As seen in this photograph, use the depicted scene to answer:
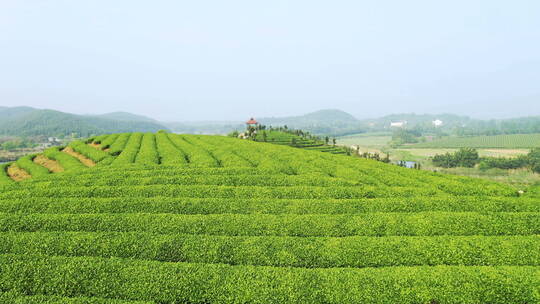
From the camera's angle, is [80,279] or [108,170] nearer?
[80,279]

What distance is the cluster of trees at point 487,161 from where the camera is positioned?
71.3 meters

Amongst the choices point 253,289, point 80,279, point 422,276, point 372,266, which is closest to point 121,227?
point 80,279

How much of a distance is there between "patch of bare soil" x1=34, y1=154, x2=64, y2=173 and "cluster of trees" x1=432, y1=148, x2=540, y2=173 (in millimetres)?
94996

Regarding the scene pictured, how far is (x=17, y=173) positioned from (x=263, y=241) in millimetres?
35944

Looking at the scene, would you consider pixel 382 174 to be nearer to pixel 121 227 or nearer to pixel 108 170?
pixel 121 227

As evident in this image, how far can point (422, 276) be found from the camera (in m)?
10.2

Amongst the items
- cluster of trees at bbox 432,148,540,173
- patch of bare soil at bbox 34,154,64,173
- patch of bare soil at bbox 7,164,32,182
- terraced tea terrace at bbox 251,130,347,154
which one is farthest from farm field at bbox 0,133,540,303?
cluster of trees at bbox 432,148,540,173

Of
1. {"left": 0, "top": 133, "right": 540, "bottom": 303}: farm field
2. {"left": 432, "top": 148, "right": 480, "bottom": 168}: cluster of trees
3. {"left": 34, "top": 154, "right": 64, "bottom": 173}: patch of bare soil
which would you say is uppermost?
{"left": 34, "top": 154, "right": 64, "bottom": 173}: patch of bare soil

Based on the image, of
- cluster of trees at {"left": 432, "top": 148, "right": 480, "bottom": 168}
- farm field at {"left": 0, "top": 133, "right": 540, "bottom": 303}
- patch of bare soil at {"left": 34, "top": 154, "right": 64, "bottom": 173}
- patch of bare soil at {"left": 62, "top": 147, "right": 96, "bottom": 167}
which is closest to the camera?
farm field at {"left": 0, "top": 133, "right": 540, "bottom": 303}

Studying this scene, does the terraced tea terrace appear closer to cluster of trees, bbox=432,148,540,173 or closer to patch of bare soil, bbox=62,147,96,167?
cluster of trees, bbox=432,148,540,173

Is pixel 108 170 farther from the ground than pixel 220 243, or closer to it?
farther from the ground

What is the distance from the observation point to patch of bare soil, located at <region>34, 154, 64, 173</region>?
3145 cm

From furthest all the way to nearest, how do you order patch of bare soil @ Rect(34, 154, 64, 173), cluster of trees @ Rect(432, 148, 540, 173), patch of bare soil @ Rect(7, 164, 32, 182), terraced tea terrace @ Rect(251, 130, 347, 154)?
terraced tea terrace @ Rect(251, 130, 347, 154), cluster of trees @ Rect(432, 148, 540, 173), patch of bare soil @ Rect(34, 154, 64, 173), patch of bare soil @ Rect(7, 164, 32, 182)

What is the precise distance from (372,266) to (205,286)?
7.20 meters
